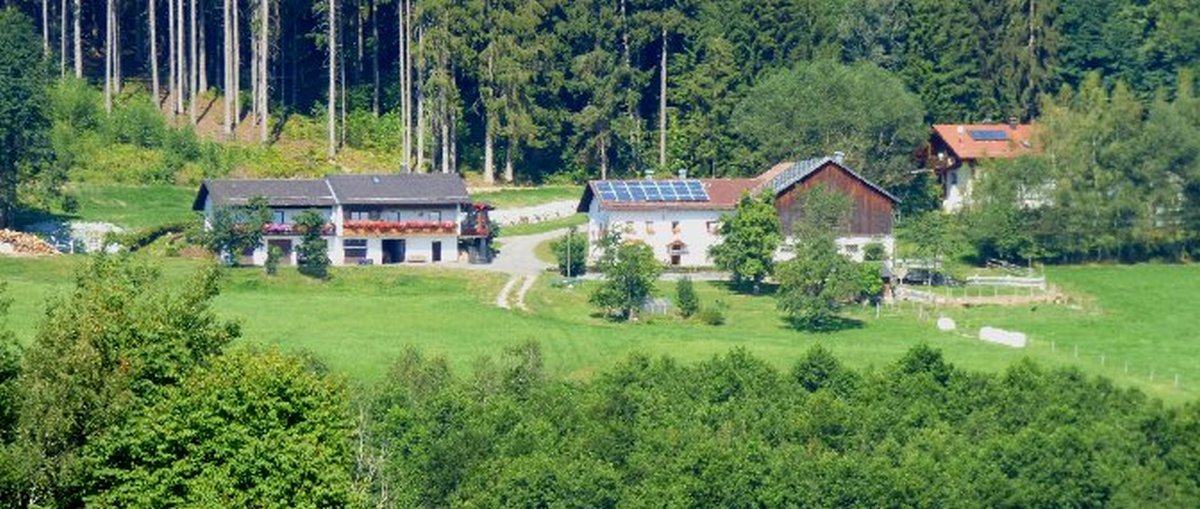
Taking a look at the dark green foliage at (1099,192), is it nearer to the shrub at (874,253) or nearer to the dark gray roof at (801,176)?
the dark gray roof at (801,176)

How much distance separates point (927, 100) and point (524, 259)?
2321cm

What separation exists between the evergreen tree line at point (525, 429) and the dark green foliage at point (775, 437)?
7cm

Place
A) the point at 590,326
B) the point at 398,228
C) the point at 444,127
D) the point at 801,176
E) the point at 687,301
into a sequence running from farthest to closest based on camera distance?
the point at 444,127 → the point at 801,176 → the point at 398,228 → the point at 687,301 → the point at 590,326

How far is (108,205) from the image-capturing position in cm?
9250

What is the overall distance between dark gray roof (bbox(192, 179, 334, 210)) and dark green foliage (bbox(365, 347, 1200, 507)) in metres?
20.2

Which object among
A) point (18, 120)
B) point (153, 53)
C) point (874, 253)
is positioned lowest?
point (874, 253)

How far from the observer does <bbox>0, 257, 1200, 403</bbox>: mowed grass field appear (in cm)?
7356

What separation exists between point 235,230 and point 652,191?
591 inches

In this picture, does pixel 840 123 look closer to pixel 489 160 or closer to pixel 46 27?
pixel 489 160

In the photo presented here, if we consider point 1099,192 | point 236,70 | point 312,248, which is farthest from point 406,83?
point 1099,192

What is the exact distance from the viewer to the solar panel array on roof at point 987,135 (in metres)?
102

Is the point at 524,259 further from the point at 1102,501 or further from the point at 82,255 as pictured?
the point at 1102,501

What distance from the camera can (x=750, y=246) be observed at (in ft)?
278

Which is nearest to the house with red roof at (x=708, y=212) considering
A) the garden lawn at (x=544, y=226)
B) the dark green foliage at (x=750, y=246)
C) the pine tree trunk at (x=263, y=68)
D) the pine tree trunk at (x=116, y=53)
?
the garden lawn at (x=544, y=226)
